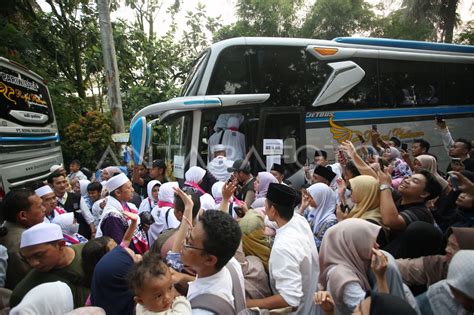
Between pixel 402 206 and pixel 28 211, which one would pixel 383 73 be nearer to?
pixel 402 206

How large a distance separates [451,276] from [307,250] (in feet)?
2.79

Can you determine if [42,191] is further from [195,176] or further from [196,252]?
[196,252]

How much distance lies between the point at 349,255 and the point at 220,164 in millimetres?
4421

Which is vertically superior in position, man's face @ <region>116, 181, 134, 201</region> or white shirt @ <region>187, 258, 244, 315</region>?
man's face @ <region>116, 181, 134, 201</region>

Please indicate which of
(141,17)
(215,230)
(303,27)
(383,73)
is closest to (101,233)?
(215,230)

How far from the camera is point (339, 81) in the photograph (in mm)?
7156

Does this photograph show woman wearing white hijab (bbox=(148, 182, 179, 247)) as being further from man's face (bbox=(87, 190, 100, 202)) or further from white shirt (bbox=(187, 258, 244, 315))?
white shirt (bbox=(187, 258, 244, 315))

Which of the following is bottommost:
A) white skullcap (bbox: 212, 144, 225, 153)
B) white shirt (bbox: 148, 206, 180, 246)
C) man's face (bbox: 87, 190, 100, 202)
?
white shirt (bbox: 148, 206, 180, 246)

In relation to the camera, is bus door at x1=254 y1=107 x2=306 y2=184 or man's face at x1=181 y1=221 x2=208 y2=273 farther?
bus door at x1=254 y1=107 x2=306 y2=184

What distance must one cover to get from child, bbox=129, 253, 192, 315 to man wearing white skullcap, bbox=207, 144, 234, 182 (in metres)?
4.50

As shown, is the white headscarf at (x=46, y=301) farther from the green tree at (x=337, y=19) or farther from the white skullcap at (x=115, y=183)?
the green tree at (x=337, y=19)

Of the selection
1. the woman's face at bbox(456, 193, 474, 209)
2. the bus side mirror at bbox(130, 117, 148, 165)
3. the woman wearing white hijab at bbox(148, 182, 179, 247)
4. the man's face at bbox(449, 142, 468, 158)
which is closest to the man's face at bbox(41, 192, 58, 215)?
the woman wearing white hijab at bbox(148, 182, 179, 247)

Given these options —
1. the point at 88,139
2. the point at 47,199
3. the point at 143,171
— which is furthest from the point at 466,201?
the point at 88,139

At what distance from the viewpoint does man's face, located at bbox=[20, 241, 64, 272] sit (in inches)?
79.0
